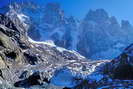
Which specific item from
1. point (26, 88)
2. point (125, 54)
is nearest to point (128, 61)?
point (125, 54)

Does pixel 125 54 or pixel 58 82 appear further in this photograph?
pixel 58 82

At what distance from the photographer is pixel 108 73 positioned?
14950 centimetres

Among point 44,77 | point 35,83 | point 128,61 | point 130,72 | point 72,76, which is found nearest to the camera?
point 130,72

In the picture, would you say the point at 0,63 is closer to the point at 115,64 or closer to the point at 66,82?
the point at 66,82

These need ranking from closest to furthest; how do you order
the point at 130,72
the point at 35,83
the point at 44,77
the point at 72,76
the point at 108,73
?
the point at 130,72 → the point at 108,73 → the point at 35,83 → the point at 44,77 → the point at 72,76

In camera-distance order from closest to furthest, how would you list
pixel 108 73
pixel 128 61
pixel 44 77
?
pixel 128 61 < pixel 108 73 < pixel 44 77

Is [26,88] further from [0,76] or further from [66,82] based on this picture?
[66,82]

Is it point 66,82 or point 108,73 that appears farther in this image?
point 66,82

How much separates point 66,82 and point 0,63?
5038 cm

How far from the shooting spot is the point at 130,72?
13038 cm

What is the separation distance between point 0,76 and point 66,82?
43683mm

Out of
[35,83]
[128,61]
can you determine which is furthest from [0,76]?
[128,61]

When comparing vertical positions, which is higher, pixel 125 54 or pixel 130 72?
pixel 125 54

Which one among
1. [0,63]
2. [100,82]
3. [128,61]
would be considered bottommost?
[100,82]
